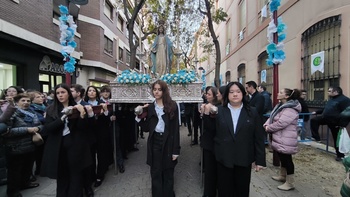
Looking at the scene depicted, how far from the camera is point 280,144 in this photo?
3.99 m

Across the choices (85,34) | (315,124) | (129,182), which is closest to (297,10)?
(315,124)

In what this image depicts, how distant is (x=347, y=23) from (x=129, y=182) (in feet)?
23.5

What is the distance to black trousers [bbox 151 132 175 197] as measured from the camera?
3.49m

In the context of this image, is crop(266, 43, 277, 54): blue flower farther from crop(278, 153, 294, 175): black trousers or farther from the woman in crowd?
the woman in crowd

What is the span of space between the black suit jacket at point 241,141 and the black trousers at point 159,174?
976mm

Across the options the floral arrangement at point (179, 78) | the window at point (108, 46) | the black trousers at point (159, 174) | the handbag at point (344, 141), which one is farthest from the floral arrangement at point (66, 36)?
the window at point (108, 46)

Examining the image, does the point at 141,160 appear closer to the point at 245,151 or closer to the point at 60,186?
the point at 60,186

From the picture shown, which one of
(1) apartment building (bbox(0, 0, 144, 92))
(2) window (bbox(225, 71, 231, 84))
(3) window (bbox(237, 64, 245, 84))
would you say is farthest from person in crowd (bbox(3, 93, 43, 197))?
(2) window (bbox(225, 71, 231, 84))

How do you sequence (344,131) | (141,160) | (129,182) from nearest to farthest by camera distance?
1. (129,182)
2. (344,131)
3. (141,160)

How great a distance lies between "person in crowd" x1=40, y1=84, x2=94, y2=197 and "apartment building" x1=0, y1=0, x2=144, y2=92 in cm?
468

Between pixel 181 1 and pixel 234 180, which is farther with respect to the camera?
pixel 181 1

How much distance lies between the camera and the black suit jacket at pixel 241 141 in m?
2.86

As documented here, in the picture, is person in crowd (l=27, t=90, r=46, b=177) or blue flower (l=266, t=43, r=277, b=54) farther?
blue flower (l=266, t=43, r=277, b=54)

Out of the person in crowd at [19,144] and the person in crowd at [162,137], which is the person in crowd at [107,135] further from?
the person in crowd at [162,137]
